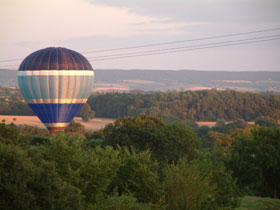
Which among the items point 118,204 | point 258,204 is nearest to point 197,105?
point 258,204

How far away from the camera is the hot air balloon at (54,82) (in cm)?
6956

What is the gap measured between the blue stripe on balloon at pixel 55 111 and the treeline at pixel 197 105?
8550cm

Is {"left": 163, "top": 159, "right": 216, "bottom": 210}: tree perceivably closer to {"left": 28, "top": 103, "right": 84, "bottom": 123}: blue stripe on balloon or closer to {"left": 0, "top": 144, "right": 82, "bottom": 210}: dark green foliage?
{"left": 0, "top": 144, "right": 82, "bottom": 210}: dark green foliage

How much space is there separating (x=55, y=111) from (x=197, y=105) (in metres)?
104

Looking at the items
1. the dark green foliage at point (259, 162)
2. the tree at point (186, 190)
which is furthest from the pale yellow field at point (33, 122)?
the tree at point (186, 190)

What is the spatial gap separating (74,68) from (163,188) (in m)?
44.5

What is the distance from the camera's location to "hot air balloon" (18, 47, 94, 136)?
2739 inches

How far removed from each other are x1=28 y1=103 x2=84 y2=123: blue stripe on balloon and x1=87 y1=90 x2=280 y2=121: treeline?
85503mm

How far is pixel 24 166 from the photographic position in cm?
2055

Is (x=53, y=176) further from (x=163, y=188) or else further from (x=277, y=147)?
(x=277, y=147)

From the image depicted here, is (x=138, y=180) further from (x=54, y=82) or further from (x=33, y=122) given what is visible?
(x=33, y=122)

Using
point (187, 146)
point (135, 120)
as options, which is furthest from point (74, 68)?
point (187, 146)

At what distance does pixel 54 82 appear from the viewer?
230 feet

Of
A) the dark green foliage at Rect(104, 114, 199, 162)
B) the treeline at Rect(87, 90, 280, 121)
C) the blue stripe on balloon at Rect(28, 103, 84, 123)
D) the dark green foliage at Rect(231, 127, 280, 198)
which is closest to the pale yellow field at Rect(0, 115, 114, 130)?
the treeline at Rect(87, 90, 280, 121)
